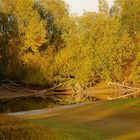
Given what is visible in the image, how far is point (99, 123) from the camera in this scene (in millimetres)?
18469

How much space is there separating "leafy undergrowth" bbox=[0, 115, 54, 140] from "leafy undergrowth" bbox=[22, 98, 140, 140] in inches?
15.9

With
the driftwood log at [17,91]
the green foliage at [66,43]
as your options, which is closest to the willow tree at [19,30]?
the green foliage at [66,43]

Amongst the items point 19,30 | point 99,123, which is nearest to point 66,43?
point 19,30

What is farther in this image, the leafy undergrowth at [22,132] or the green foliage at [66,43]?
the green foliage at [66,43]

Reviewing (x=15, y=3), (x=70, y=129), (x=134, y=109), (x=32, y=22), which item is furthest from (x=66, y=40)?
(x=70, y=129)

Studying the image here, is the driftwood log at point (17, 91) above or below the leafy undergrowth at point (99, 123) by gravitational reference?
below

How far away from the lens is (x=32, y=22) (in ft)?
203

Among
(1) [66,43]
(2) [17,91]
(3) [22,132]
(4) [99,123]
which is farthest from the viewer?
(1) [66,43]

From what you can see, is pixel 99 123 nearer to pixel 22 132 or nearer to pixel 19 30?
pixel 22 132

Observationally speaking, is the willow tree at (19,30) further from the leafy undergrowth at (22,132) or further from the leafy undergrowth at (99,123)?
the leafy undergrowth at (22,132)

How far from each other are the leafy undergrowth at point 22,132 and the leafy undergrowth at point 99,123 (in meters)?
0.41

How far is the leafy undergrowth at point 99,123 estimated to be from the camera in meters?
14.8

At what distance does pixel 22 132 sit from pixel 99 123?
4431mm

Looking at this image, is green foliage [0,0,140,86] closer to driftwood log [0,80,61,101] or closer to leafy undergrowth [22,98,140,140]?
driftwood log [0,80,61,101]
